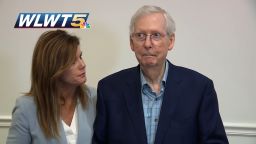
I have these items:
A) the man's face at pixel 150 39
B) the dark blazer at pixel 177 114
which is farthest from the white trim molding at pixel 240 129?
the man's face at pixel 150 39

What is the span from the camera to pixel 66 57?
1.48 metres

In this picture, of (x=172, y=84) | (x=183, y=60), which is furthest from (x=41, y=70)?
(x=183, y=60)

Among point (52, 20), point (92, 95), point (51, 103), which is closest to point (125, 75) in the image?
point (92, 95)

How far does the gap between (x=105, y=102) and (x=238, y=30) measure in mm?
953

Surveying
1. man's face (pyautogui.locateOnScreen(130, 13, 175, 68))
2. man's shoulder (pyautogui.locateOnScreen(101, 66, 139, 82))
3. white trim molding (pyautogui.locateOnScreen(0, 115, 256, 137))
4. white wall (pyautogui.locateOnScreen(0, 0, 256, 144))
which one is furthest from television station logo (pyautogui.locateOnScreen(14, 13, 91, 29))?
white trim molding (pyautogui.locateOnScreen(0, 115, 256, 137))

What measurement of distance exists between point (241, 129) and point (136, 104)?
0.91 meters

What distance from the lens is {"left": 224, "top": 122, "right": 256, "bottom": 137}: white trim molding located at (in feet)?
6.40

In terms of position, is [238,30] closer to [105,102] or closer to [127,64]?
[127,64]

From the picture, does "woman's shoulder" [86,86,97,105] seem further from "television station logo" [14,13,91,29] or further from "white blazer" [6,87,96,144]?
"television station logo" [14,13,91,29]

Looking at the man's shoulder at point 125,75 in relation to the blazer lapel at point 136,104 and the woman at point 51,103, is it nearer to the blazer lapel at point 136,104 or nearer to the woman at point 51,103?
the blazer lapel at point 136,104

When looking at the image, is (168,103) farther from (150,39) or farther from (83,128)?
(83,128)

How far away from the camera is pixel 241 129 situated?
1968mm

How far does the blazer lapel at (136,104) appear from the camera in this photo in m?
1.32

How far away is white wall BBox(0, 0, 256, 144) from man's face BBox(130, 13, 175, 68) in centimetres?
68
